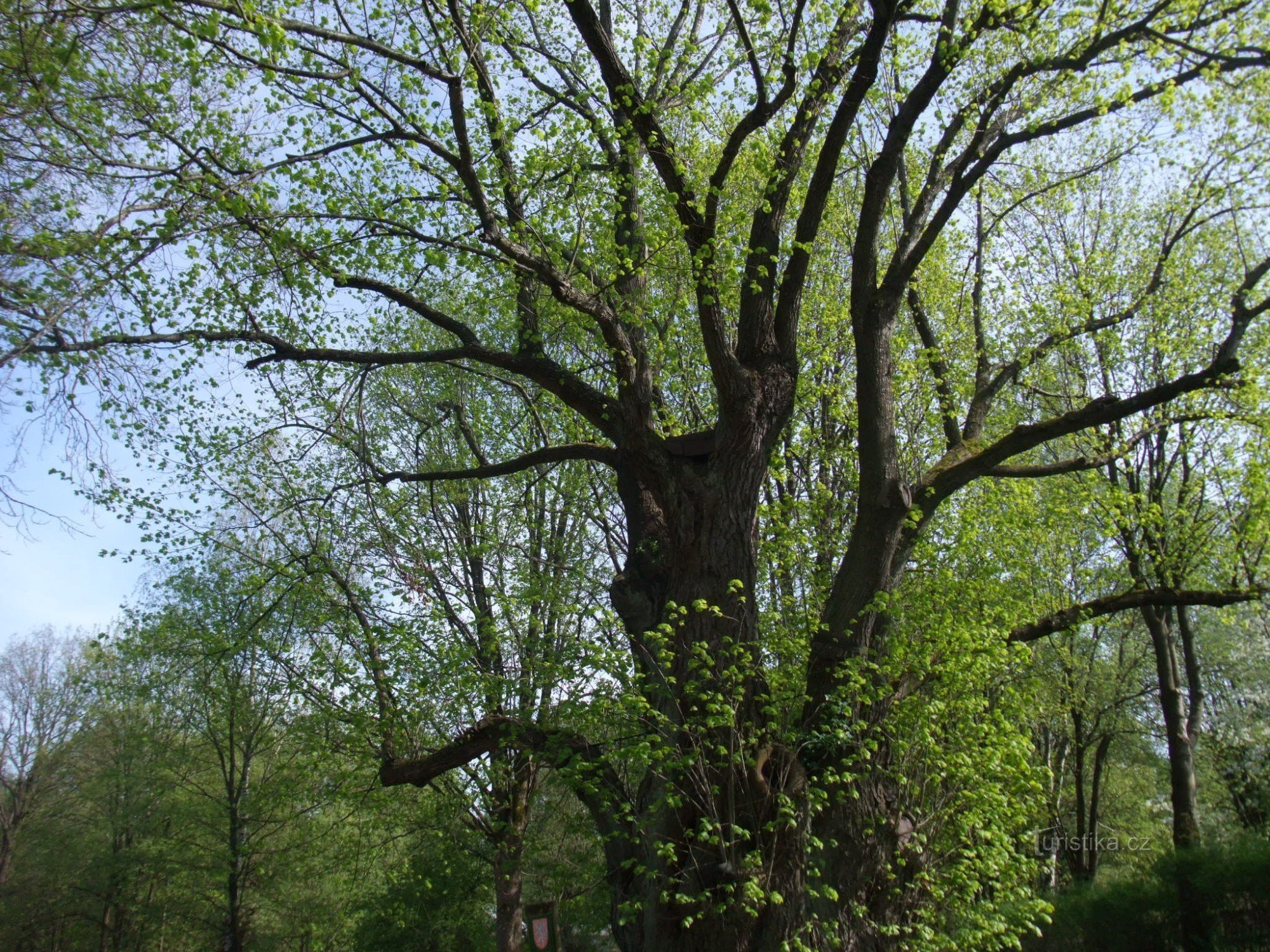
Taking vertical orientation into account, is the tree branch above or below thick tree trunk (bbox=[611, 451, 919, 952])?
above

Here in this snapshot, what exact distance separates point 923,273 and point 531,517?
6.98 metres

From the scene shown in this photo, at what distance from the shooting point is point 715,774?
241 inches

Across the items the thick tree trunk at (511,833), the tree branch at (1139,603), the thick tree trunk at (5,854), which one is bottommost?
the thick tree trunk at (5,854)

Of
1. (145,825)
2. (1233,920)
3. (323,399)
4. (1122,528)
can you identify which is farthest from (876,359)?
(145,825)

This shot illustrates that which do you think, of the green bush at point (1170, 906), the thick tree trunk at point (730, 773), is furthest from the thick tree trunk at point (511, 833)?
the green bush at point (1170, 906)

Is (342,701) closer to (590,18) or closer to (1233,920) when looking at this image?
(590,18)

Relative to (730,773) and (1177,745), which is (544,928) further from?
(1177,745)

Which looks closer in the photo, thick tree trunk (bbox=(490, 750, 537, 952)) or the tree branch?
the tree branch

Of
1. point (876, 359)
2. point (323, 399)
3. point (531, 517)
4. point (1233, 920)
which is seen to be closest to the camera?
point (876, 359)

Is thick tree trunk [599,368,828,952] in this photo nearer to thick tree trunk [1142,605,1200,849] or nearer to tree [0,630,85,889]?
→ thick tree trunk [1142,605,1200,849]

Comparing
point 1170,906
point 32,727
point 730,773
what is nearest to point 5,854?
point 32,727

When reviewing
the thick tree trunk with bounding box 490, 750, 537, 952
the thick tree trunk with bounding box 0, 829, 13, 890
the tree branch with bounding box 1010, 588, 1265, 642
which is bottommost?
the thick tree trunk with bounding box 0, 829, 13, 890

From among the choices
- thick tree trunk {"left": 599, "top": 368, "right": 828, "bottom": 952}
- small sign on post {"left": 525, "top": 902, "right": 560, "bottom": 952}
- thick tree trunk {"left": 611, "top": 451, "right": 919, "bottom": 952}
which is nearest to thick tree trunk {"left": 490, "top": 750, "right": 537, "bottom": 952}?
small sign on post {"left": 525, "top": 902, "right": 560, "bottom": 952}

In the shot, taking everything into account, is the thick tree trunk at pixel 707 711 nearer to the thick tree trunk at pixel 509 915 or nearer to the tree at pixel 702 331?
the tree at pixel 702 331
